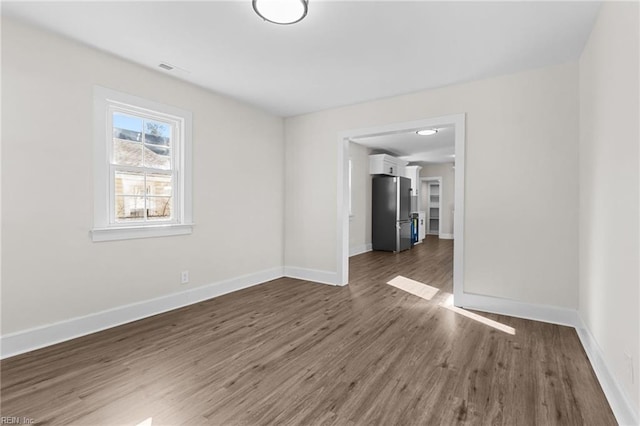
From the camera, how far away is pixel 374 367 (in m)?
2.27

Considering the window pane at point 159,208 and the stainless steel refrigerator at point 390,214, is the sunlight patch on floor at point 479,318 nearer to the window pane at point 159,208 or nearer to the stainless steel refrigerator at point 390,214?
the window pane at point 159,208

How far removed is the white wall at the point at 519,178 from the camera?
3.05 m

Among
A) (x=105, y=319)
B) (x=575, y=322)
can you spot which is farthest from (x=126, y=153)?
(x=575, y=322)

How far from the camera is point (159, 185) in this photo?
3473mm

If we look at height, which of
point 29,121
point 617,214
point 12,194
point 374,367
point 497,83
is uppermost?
point 497,83

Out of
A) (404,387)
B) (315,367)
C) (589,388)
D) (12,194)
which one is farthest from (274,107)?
(589,388)

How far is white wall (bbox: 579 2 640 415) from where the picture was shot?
162cm

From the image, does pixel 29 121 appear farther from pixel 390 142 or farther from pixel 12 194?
pixel 390 142

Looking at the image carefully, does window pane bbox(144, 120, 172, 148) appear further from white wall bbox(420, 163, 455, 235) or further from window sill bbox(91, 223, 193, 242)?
white wall bbox(420, 163, 455, 235)

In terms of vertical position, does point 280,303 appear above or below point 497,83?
below

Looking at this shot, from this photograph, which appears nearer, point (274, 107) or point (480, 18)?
point (480, 18)

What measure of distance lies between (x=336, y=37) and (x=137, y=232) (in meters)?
2.67

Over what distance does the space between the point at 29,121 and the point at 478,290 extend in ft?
14.7
